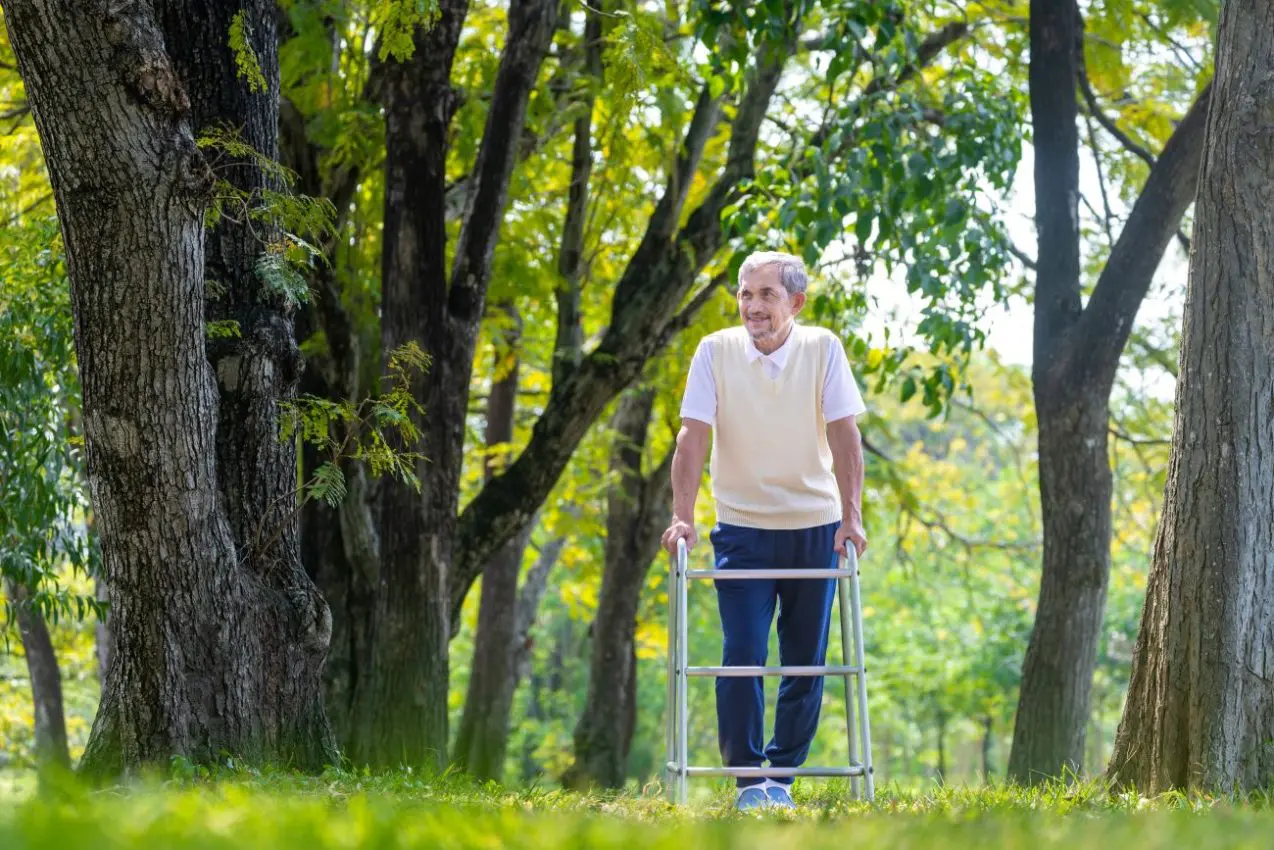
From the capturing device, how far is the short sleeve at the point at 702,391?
19.1 feet

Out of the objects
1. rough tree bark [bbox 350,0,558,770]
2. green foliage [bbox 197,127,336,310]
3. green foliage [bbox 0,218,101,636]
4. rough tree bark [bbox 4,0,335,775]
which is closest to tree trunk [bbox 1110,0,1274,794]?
green foliage [bbox 197,127,336,310]

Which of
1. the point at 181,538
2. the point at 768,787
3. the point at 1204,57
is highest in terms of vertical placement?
the point at 1204,57

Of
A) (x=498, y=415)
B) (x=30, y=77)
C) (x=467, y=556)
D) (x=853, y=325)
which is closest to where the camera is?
(x=30, y=77)

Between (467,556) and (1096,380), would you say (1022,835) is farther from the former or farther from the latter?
(467,556)

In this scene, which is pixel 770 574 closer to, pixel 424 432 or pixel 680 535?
pixel 680 535

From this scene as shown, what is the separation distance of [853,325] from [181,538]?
6815mm

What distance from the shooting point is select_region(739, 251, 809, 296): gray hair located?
19.1ft

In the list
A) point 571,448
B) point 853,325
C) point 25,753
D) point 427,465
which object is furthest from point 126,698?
point 25,753

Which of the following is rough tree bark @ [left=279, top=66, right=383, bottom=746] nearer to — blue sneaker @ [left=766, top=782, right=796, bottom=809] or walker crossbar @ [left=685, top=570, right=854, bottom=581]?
walker crossbar @ [left=685, top=570, right=854, bottom=581]

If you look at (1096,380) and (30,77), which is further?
(1096,380)

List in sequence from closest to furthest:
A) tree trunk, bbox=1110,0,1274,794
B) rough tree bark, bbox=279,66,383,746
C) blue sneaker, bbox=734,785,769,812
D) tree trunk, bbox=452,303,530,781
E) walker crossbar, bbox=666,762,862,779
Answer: walker crossbar, bbox=666,762,862,779
blue sneaker, bbox=734,785,769,812
tree trunk, bbox=1110,0,1274,794
rough tree bark, bbox=279,66,383,746
tree trunk, bbox=452,303,530,781

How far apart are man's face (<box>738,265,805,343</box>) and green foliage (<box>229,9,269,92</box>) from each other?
2.15 meters

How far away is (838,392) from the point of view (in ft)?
19.0

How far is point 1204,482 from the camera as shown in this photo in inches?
228
